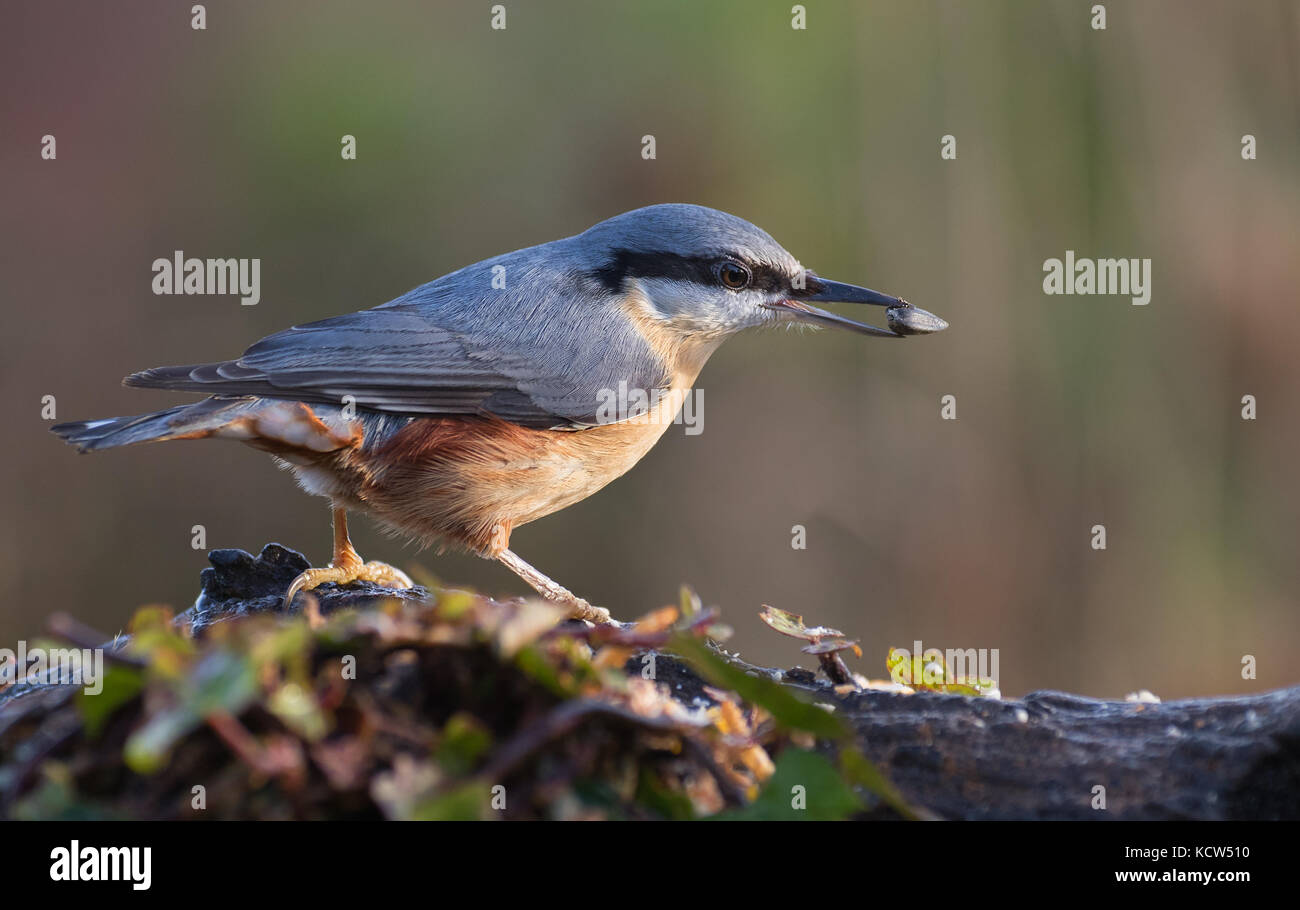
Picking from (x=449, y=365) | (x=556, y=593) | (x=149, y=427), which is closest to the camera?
(x=149, y=427)

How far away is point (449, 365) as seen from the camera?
3.75 m

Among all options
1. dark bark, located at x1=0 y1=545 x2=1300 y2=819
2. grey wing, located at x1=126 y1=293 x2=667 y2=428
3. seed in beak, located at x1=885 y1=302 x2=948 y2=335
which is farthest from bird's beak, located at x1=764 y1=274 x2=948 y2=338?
dark bark, located at x1=0 y1=545 x2=1300 y2=819

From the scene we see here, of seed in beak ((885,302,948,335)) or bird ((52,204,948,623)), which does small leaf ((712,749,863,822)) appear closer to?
bird ((52,204,948,623))

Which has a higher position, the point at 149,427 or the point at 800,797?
the point at 149,427

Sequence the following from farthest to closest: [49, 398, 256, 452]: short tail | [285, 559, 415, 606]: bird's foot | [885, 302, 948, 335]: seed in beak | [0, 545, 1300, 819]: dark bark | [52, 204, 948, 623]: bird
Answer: [885, 302, 948, 335]: seed in beak → [52, 204, 948, 623]: bird → [49, 398, 256, 452]: short tail → [285, 559, 415, 606]: bird's foot → [0, 545, 1300, 819]: dark bark

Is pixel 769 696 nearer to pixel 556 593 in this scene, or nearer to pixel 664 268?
pixel 556 593

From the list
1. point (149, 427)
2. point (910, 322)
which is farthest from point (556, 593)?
point (910, 322)

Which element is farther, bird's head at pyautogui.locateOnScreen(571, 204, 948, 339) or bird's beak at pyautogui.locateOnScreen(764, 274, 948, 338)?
bird's head at pyautogui.locateOnScreen(571, 204, 948, 339)

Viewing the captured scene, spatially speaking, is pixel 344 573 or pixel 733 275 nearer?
pixel 344 573

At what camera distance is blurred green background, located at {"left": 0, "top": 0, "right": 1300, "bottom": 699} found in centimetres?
602

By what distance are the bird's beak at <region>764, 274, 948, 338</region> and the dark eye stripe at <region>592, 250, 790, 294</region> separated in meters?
0.15

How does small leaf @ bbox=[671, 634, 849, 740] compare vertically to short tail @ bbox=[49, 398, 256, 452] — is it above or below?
below

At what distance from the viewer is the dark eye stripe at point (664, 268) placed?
4164 mm

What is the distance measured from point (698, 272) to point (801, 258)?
2.69 metres
